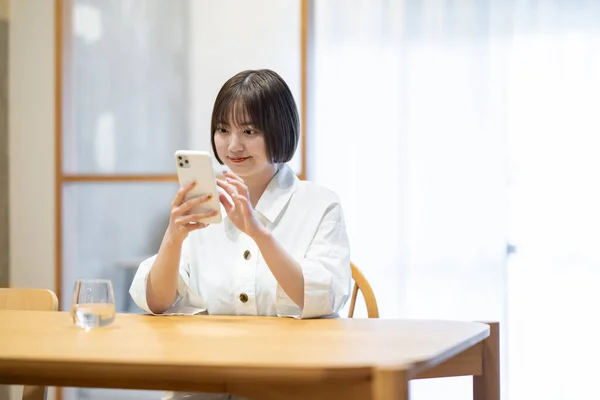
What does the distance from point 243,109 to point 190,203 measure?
0.31m

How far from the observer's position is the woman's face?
1.95 metres

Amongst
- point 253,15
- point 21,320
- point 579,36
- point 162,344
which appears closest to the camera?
point 162,344

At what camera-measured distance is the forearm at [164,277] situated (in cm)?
185

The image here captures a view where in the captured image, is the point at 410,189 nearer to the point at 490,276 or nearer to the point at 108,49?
the point at 490,276

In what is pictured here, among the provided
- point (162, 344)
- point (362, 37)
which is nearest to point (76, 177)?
point (362, 37)

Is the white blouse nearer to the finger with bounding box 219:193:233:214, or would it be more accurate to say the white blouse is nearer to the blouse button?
the blouse button

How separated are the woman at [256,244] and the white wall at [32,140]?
5.71 ft

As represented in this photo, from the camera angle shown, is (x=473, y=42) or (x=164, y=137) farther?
(x=164, y=137)

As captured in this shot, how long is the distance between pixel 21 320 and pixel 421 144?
189 centimetres

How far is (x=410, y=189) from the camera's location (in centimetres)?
326

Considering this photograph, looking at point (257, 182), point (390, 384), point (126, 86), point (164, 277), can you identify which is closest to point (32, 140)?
point (126, 86)

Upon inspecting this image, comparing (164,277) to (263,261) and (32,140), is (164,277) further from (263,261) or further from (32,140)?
(32,140)

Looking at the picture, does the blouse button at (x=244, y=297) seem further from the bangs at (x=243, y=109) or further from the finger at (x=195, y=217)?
the bangs at (x=243, y=109)

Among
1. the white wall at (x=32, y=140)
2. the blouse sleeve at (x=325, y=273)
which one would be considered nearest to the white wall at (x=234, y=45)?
the white wall at (x=32, y=140)
